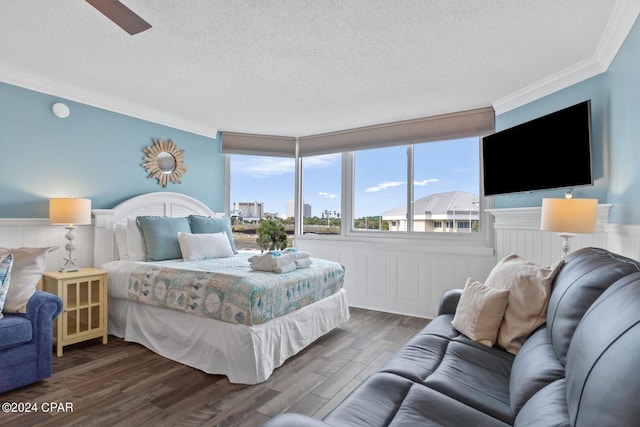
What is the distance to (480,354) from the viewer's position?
1675 millimetres

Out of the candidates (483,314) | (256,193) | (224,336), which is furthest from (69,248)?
(483,314)

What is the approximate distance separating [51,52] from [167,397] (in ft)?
8.70

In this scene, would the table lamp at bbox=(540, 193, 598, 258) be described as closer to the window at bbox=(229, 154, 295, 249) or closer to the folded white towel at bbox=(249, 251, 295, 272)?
the folded white towel at bbox=(249, 251, 295, 272)

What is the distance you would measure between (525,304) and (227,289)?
1.86 m

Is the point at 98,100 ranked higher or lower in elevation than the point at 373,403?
higher

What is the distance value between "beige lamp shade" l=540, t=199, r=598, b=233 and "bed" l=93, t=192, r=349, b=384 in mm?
1889

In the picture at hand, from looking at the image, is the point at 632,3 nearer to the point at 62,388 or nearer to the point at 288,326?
the point at 288,326


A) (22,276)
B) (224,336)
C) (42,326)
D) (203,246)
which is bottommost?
(224,336)

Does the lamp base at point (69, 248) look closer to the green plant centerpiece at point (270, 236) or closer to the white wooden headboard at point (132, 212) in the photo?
the white wooden headboard at point (132, 212)

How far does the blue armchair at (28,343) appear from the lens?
6.91 ft

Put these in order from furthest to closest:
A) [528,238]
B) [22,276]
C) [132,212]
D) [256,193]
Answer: [256,193] < [132,212] < [528,238] < [22,276]

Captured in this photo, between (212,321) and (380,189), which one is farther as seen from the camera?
(380,189)

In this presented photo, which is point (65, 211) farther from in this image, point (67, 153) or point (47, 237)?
point (67, 153)

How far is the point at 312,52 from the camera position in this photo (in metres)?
2.49
